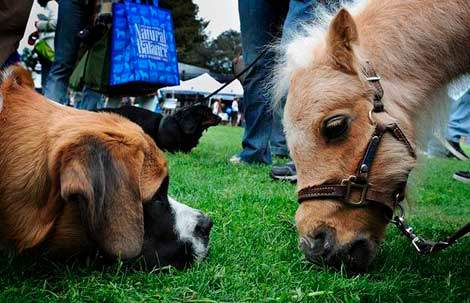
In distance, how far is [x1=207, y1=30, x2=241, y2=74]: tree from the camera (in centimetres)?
7039

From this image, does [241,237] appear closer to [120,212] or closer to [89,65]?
[120,212]

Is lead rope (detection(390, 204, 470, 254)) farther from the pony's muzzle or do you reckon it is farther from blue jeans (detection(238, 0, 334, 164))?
blue jeans (detection(238, 0, 334, 164))

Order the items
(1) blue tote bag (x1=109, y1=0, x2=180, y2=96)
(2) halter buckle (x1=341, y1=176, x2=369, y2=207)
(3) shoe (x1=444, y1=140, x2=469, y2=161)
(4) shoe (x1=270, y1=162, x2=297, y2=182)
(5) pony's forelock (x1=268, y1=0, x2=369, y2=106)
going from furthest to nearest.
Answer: (1) blue tote bag (x1=109, y1=0, x2=180, y2=96) → (4) shoe (x1=270, y1=162, x2=297, y2=182) → (3) shoe (x1=444, y1=140, x2=469, y2=161) → (5) pony's forelock (x1=268, y1=0, x2=369, y2=106) → (2) halter buckle (x1=341, y1=176, x2=369, y2=207)

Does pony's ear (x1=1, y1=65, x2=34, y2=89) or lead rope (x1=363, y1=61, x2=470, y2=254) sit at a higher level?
pony's ear (x1=1, y1=65, x2=34, y2=89)

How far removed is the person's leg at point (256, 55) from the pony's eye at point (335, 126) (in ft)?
11.3

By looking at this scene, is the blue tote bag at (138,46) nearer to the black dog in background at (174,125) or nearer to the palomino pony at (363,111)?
the black dog in background at (174,125)

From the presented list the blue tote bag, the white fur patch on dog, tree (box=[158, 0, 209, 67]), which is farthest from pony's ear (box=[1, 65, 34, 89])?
tree (box=[158, 0, 209, 67])

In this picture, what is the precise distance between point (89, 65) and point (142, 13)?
0.87 meters

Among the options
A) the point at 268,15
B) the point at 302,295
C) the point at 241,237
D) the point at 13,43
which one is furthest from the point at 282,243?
the point at 268,15

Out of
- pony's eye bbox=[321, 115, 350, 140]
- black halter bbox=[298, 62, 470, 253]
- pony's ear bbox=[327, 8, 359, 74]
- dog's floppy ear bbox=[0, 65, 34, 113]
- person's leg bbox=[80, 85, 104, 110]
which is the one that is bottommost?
person's leg bbox=[80, 85, 104, 110]

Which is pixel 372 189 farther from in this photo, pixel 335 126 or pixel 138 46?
pixel 138 46

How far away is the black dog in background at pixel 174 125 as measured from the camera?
808 cm

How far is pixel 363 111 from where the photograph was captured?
2.55 meters

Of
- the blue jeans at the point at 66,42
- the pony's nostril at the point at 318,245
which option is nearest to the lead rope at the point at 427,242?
the pony's nostril at the point at 318,245
